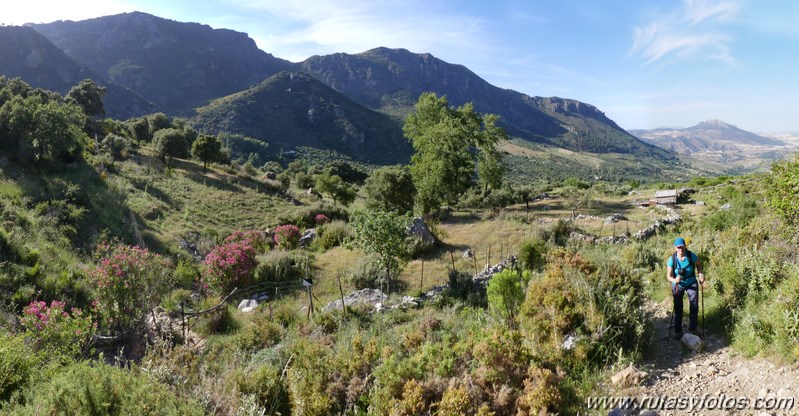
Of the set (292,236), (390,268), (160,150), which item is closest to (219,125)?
(160,150)

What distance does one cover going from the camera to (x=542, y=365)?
432 centimetres

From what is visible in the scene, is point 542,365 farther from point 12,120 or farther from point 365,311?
point 12,120

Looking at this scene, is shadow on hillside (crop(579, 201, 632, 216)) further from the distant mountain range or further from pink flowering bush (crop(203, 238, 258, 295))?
the distant mountain range

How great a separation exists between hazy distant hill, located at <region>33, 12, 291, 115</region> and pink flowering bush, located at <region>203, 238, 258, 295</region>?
107 metres

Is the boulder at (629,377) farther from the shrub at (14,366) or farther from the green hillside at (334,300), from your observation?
the shrub at (14,366)

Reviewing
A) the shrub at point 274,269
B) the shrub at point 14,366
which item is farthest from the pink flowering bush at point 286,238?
the shrub at point 14,366

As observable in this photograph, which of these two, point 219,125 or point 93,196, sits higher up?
point 219,125

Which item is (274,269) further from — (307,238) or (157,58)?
(157,58)

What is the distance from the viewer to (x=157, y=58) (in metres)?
132

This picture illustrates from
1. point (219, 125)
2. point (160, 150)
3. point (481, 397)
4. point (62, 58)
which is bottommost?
point (481, 397)

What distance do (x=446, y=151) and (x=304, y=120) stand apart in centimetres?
8304

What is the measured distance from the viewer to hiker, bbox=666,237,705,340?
522cm

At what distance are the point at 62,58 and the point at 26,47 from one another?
20.8 feet

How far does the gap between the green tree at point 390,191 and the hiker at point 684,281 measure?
59.1ft
